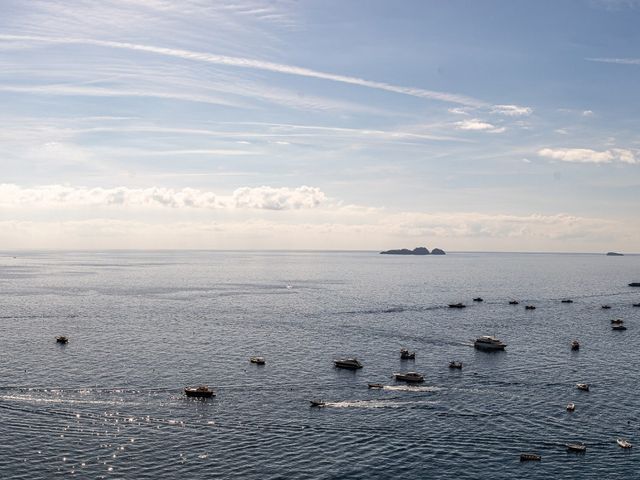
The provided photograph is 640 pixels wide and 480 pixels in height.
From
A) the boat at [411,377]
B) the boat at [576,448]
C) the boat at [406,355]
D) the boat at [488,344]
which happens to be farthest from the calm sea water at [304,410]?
the boat at [488,344]

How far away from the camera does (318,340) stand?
164 m

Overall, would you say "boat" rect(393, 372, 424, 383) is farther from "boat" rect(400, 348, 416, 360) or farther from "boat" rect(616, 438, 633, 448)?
"boat" rect(616, 438, 633, 448)

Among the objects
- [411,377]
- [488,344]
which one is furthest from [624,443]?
[488,344]

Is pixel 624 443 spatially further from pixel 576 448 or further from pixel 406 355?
pixel 406 355

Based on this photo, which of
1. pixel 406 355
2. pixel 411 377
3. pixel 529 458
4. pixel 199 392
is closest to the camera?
pixel 529 458

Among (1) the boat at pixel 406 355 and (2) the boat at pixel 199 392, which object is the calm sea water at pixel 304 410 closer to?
(2) the boat at pixel 199 392

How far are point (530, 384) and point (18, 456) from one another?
96882mm

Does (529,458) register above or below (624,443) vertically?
below

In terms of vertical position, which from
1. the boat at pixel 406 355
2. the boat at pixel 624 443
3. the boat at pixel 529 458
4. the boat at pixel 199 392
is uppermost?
the boat at pixel 406 355

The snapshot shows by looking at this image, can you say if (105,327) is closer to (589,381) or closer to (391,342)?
→ (391,342)

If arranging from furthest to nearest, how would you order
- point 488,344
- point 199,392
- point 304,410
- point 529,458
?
point 488,344 < point 199,392 < point 304,410 < point 529,458

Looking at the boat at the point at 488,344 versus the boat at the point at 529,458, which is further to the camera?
the boat at the point at 488,344

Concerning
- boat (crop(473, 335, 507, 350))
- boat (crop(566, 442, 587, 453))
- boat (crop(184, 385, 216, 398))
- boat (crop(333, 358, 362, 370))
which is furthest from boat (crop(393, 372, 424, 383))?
boat (crop(473, 335, 507, 350))

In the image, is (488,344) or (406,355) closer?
(406,355)
